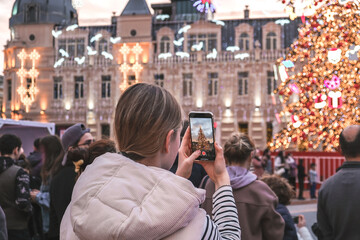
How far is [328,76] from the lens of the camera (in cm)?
1198

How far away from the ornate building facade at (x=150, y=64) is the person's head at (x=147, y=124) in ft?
80.4

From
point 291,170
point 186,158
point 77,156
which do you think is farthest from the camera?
point 291,170

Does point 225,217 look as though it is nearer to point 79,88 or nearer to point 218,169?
point 218,169

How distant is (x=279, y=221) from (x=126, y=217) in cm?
199

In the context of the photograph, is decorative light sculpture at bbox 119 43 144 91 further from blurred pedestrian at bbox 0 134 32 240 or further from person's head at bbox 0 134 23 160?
blurred pedestrian at bbox 0 134 32 240

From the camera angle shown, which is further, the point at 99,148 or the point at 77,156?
the point at 77,156

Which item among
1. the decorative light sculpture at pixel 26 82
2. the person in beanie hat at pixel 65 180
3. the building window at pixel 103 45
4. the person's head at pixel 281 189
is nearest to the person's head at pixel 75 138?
the person in beanie hat at pixel 65 180

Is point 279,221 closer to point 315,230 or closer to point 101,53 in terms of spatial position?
point 315,230

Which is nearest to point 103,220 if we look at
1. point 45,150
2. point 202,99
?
point 45,150

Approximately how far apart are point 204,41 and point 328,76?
15.7 meters

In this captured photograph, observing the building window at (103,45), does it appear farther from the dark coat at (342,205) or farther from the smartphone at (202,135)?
the smartphone at (202,135)

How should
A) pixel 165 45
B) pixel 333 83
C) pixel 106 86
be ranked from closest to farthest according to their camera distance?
pixel 333 83, pixel 165 45, pixel 106 86

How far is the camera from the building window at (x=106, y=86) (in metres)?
27.6

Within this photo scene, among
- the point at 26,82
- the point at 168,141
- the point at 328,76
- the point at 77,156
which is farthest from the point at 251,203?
the point at 26,82
